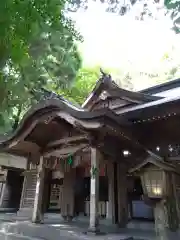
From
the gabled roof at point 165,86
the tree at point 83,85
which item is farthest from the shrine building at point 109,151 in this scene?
the tree at point 83,85

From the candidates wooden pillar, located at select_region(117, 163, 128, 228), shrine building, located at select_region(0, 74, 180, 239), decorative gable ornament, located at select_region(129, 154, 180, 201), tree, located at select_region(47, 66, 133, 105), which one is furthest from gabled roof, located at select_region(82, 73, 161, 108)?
tree, located at select_region(47, 66, 133, 105)

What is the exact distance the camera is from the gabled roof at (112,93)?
8.67 m

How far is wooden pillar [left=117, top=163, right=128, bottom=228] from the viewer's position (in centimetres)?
768

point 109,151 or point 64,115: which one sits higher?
point 64,115

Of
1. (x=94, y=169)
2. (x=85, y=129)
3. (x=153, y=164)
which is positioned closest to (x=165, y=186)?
(x=153, y=164)

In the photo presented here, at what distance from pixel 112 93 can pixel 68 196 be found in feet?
15.0

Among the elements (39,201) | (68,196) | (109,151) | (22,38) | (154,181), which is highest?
(22,38)

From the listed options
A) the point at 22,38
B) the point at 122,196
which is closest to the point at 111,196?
the point at 122,196

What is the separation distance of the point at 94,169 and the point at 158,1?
4.18 m

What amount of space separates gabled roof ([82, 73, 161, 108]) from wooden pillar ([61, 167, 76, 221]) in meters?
3.12

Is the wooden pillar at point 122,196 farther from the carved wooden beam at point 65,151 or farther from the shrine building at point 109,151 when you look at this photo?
the carved wooden beam at point 65,151

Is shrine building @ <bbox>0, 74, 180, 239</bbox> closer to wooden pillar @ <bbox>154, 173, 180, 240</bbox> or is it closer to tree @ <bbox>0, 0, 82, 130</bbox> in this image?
wooden pillar @ <bbox>154, 173, 180, 240</bbox>

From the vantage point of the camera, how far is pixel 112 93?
Answer: 9.61 metres

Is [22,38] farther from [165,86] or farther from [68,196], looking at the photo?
[165,86]
